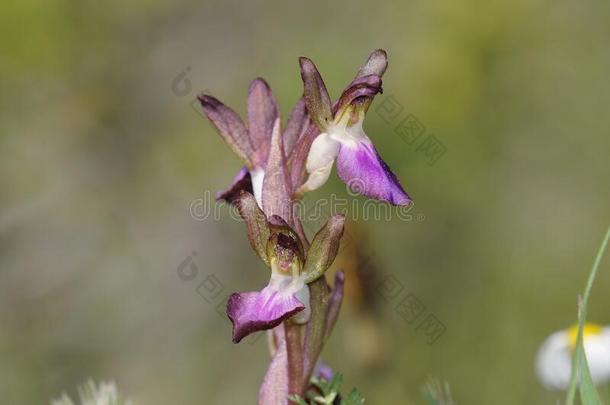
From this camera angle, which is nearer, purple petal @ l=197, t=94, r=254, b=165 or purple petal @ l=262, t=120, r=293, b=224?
purple petal @ l=262, t=120, r=293, b=224

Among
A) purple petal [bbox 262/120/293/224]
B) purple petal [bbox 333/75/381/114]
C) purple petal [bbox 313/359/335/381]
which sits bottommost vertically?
purple petal [bbox 313/359/335/381]

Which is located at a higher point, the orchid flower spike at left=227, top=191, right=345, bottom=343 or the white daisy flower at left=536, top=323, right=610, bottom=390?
the orchid flower spike at left=227, top=191, right=345, bottom=343

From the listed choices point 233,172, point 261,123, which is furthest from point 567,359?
point 233,172

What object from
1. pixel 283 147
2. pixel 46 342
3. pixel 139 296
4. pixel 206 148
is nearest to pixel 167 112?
pixel 206 148

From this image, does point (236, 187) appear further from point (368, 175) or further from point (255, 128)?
point (368, 175)

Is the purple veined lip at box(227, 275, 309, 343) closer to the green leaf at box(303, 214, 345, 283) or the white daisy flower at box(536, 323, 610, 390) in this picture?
the green leaf at box(303, 214, 345, 283)

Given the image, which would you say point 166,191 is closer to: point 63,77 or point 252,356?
point 63,77

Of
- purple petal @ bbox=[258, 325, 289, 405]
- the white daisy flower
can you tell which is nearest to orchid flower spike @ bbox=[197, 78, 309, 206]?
purple petal @ bbox=[258, 325, 289, 405]

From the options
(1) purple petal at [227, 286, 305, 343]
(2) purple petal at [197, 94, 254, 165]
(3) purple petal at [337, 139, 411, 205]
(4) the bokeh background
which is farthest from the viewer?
(4) the bokeh background

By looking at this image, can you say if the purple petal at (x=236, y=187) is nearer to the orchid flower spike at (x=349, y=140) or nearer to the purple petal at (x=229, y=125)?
the purple petal at (x=229, y=125)
